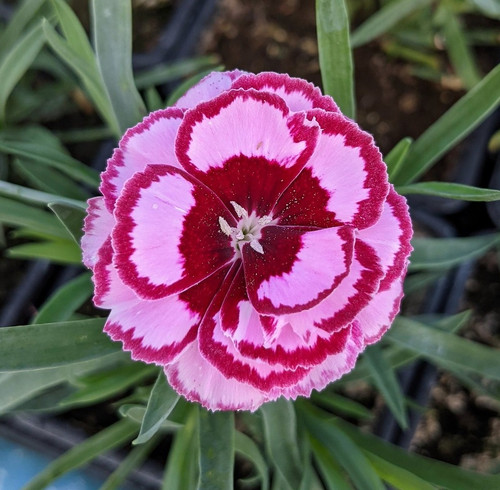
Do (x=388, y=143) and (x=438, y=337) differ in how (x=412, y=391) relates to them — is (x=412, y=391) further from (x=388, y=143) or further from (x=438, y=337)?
(x=388, y=143)

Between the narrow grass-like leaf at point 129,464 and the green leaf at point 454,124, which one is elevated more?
the green leaf at point 454,124

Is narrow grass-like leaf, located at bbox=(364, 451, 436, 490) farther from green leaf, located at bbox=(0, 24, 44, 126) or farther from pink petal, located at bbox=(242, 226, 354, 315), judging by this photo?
green leaf, located at bbox=(0, 24, 44, 126)

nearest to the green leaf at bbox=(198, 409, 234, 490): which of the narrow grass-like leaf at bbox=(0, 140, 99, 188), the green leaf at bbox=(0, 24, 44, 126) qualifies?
the narrow grass-like leaf at bbox=(0, 140, 99, 188)

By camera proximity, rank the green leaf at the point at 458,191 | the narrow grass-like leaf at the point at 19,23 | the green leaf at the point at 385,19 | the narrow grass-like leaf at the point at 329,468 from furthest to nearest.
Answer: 1. the green leaf at the point at 385,19
2. the narrow grass-like leaf at the point at 19,23
3. the narrow grass-like leaf at the point at 329,468
4. the green leaf at the point at 458,191

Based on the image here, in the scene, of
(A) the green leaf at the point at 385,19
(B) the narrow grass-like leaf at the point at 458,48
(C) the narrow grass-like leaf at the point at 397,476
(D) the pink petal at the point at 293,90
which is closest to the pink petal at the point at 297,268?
(D) the pink petal at the point at 293,90

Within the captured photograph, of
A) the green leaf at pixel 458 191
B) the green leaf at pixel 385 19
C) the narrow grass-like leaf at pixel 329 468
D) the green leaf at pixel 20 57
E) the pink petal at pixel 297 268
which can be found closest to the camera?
the pink petal at pixel 297 268

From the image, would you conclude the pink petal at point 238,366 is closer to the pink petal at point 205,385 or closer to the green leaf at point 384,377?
the pink petal at point 205,385
